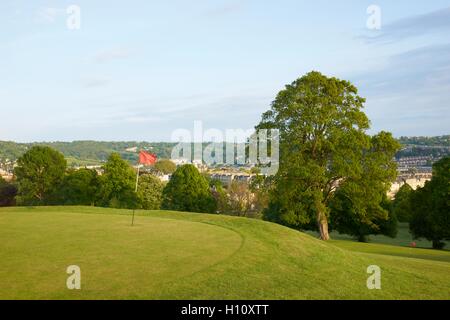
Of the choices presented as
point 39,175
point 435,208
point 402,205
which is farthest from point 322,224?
point 402,205

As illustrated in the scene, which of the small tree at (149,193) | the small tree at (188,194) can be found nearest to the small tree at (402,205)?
the small tree at (188,194)

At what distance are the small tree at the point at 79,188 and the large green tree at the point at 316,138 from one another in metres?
39.3

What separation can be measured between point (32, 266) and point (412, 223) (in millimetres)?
52338

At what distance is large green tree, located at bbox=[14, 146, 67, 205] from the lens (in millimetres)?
70000

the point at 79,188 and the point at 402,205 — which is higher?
the point at 79,188

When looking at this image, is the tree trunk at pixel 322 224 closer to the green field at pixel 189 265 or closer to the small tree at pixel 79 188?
the green field at pixel 189 265

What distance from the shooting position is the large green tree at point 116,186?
65438 mm

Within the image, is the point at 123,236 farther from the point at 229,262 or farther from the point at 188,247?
the point at 229,262

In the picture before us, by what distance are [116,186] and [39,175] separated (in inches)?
595

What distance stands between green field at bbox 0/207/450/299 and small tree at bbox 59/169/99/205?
4568 cm

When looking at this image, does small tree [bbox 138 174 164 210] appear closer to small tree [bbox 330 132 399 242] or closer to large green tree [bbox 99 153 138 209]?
large green tree [bbox 99 153 138 209]

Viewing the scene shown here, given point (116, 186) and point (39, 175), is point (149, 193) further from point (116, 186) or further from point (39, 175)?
point (39, 175)

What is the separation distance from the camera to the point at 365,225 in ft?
189

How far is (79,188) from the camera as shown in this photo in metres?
67.4
